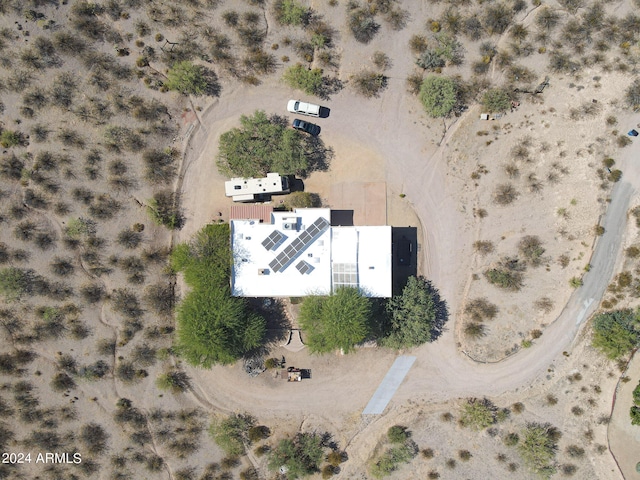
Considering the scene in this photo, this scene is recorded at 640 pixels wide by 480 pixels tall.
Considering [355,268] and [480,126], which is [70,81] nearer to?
[355,268]

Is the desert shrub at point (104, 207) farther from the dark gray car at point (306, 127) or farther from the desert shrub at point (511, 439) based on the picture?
the desert shrub at point (511, 439)

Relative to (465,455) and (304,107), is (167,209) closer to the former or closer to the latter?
(304,107)

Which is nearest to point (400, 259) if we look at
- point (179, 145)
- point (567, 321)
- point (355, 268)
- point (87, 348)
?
point (355, 268)

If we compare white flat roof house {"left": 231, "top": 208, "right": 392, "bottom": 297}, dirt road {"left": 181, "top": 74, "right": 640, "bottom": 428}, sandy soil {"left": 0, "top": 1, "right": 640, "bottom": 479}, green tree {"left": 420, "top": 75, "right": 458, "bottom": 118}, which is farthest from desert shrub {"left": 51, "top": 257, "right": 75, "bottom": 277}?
green tree {"left": 420, "top": 75, "right": 458, "bottom": 118}

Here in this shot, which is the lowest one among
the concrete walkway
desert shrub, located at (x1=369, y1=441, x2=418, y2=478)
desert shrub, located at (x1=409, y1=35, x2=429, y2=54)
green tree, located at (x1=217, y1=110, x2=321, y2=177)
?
desert shrub, located at (x1=369, y1=441, x2=418, y2=478)

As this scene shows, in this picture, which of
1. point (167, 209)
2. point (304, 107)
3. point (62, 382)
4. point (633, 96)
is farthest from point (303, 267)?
point (633, 96)

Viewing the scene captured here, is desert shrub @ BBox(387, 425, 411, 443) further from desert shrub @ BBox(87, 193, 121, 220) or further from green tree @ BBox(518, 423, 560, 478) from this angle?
desert shrub @ BBox(87, 193, 121, 220)
